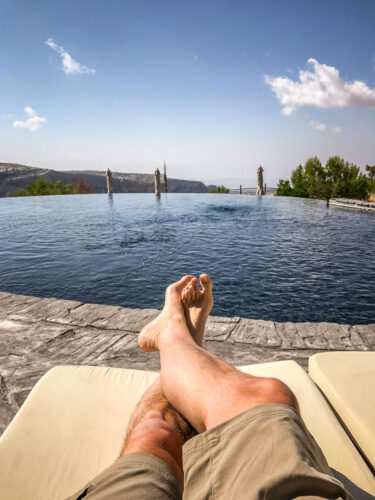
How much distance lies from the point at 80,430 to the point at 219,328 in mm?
1297

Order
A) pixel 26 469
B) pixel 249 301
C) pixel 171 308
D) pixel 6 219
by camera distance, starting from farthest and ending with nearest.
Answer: pixel 6 219, pixel 249 301, pixel 171 308, pixel 26 469

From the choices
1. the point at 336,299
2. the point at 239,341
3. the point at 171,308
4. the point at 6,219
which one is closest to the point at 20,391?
the point at 171,308

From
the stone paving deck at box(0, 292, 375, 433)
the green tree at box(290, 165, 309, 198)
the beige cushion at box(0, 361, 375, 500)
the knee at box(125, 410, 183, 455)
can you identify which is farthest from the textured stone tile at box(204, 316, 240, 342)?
the green tree at box(290, 165, 309, 198)

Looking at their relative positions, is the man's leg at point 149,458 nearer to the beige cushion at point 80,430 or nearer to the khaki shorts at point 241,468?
the khaki shorts at point 241,468

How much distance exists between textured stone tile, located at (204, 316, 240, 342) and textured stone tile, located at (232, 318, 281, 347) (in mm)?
46

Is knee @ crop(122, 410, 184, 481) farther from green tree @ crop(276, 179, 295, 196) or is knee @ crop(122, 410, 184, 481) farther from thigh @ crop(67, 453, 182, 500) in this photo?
green tree @ crop(276, 179, 295, 196)

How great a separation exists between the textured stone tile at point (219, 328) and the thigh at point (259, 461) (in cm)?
136

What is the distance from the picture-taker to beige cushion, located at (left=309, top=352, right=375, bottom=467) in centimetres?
92

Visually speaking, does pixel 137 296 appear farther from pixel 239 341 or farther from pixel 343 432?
pixel 343 432

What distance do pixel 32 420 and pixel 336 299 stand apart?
391cm

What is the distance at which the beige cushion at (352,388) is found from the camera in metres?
0.92

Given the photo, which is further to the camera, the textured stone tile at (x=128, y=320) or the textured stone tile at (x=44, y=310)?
Answer: the textured stone tile at (x=44, y=310)

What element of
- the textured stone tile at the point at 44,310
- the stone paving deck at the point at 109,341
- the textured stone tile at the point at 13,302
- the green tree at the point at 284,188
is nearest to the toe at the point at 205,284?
the stone paving deck at the point at 109,341

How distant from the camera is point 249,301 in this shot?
395 centimetres
